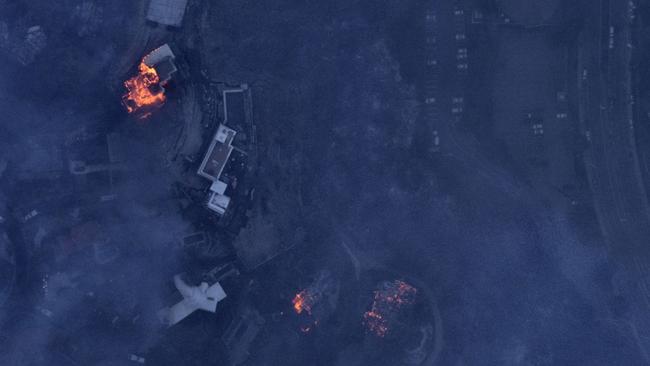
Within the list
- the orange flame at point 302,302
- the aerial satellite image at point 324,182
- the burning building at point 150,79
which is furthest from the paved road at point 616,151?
the burning building at point 150,79

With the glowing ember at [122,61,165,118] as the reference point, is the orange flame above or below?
below

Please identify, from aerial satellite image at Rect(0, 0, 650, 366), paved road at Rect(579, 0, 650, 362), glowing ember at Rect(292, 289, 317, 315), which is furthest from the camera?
paved road at Rect(579, 0, 650, 362)

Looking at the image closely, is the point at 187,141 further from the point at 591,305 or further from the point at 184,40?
the point at 591,305

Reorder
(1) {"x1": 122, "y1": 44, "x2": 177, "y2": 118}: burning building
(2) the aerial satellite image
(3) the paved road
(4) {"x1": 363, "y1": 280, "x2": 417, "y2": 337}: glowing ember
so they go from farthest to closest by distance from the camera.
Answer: (3) the paved road, (4) {"x1": 363, "y1": 280, "x2": 417, "y2": 337}: glowing ember, (2) the aerial satellite image, (1) {"x1": 122, "y1": 44, "x2": 177, "y2": 118}: burning building

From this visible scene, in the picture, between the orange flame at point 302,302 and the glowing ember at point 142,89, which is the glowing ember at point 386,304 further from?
the glowing ember at point 142,89

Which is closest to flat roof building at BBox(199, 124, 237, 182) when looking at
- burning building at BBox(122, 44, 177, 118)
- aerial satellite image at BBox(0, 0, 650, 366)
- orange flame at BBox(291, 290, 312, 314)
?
aerial satellite image at BBox(0, 0, 650, 366)

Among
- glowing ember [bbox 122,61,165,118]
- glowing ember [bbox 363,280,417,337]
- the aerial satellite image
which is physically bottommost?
glowing ember [bbox 363,280,417,337]

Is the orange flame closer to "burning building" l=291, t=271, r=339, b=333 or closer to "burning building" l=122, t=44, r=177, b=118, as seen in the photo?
"burning building" l=291, t=271, r=339, b=333
